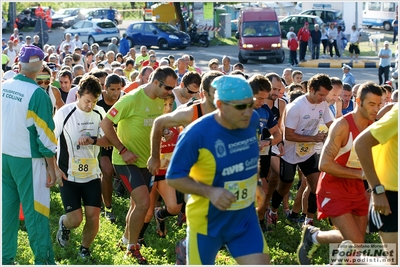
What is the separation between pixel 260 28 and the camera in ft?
108

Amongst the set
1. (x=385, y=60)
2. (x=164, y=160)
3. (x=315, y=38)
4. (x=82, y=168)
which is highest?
(x=82, y=168)

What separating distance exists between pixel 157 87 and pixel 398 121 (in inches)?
113

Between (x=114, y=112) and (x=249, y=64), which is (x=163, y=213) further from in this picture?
(x=249, y=64)

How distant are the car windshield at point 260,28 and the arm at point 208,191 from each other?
2785 centimetres

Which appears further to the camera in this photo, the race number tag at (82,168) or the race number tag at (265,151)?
the race number tag at (265,151)

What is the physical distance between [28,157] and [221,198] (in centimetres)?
244

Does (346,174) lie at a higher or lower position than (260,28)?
higher

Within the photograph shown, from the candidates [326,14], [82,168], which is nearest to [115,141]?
[82,168]

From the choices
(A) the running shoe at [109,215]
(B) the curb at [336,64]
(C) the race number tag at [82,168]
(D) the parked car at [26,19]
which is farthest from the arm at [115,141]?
(D) the parked car at [26,19]

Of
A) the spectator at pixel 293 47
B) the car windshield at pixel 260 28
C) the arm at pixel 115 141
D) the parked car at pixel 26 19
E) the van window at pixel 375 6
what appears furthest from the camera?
the parked car at pixel 26 19

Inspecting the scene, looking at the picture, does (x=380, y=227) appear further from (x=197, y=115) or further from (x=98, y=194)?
(x=98, y=194)

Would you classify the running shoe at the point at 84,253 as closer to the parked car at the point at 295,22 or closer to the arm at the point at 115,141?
the arm at the point at 115,141

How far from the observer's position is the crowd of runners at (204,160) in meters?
5.16

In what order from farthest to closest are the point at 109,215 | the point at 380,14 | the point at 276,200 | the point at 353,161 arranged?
the point at 380,14
the point at 109,215
the point at 276,200
the point at 353,161
